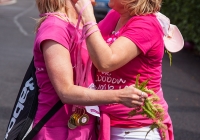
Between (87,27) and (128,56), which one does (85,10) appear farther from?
(128,56)

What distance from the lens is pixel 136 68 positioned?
98.2 inches

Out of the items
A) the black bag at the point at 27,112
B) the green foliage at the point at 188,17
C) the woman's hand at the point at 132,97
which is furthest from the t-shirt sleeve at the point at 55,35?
the green foliage at the point at 188,17

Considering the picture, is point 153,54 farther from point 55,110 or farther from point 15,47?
point 15,47

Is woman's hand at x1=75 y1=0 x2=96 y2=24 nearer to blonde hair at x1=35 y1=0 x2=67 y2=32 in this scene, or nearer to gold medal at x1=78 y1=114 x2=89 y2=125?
blonde hair at x1=35 y1=0 x2=67 y2=32

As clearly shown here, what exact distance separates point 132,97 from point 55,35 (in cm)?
51

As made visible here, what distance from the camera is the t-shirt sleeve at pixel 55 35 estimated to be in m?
2.40

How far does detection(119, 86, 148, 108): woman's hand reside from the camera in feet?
7.36

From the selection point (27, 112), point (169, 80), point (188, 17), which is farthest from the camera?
point (188, 17)

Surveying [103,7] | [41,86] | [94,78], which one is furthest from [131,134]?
[103,7]

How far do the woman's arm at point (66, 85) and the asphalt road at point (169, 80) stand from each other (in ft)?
A: 4.46

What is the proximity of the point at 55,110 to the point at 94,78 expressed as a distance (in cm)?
27

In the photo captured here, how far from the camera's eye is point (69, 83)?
2355mm

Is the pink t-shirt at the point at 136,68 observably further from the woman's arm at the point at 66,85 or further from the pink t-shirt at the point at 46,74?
the woman's arm at the point at 66,85

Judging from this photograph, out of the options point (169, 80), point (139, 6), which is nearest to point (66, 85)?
point (139, 6)
